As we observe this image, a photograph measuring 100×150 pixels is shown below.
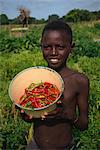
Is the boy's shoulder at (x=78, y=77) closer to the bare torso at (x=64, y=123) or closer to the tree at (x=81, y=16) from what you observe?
the bare torso at (x=64, y=123)

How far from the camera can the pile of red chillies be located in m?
1.27

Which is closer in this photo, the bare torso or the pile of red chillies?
the pile of red chillies

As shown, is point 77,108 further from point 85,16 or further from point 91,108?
point 85,16

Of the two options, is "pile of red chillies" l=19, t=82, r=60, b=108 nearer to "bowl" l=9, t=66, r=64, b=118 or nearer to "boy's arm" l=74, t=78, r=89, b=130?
"bowl" l=9, t=66, r=64, b=118

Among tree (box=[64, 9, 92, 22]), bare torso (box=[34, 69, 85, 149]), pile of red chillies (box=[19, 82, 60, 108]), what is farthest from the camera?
tree (box=[64, 9, 92, 22])

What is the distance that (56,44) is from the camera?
1335 millimetres

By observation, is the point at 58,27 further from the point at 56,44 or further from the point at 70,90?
the point at 70,90

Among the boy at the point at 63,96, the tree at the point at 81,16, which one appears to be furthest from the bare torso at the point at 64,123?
the tree at the point at 81,16

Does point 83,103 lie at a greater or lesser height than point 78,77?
lesser

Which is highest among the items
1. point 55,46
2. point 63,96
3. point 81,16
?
point 81,16

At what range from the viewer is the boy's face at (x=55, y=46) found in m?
1.33

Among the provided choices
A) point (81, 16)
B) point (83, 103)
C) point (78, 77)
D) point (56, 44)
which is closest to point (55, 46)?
point (56, 44)

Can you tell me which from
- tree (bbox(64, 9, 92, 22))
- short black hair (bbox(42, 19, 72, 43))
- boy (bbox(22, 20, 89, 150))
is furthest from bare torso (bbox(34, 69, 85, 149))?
tree (bbox(64, 9, 92, 22))

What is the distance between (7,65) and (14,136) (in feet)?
7.81
